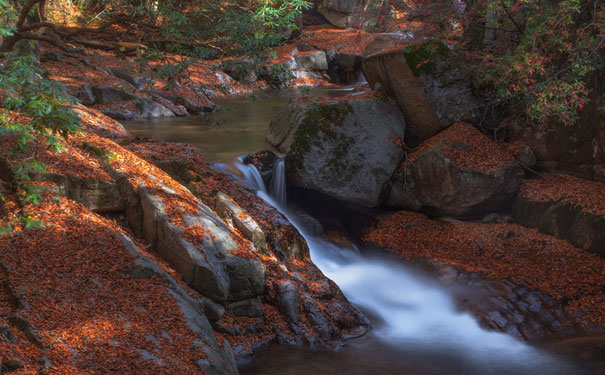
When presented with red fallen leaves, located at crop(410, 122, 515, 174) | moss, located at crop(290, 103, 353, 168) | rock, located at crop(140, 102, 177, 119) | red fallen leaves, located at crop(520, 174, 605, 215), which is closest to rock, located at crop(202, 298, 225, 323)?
moss, located at crop(290, 103, 353, 168)

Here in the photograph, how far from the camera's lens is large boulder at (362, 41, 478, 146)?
1229 centimetres

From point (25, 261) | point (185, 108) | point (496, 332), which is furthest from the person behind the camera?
point (185, 108)

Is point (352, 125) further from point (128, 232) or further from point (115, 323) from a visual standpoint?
point (115, 323)

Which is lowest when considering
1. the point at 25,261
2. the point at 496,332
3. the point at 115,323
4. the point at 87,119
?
the point at 496,332

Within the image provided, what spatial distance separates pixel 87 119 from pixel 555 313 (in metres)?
10.3

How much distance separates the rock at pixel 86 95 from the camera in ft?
56.1

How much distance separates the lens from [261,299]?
7.10 metres

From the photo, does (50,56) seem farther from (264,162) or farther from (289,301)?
(289,301)

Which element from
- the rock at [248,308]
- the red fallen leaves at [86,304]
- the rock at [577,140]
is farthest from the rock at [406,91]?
the red fallen leaves at [86,304]

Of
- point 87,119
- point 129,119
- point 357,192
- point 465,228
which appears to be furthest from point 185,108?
point 465,228

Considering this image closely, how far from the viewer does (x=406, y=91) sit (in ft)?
41.2

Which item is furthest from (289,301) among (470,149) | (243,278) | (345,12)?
(345,12)

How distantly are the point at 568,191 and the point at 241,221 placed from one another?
746 centimetres

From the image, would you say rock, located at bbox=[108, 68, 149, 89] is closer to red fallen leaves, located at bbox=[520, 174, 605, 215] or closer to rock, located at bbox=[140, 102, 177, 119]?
rock, located at bbox=[140, 102, 177, 119]
